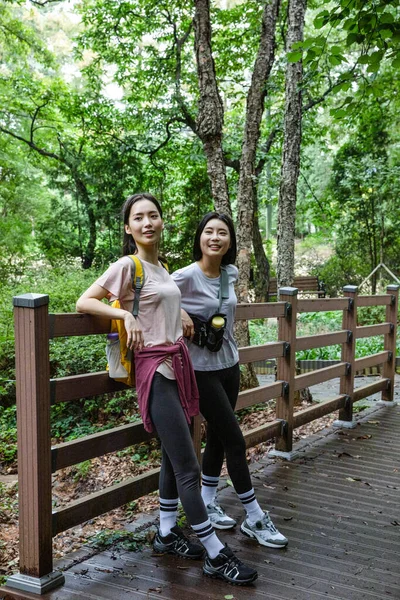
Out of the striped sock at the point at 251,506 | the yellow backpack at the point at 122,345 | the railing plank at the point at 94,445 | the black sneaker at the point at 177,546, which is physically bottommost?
the black sneaker at the point at 177,546

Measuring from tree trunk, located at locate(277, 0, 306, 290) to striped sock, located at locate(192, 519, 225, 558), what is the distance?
4.72m

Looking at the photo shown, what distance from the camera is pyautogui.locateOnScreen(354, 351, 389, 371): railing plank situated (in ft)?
22.9

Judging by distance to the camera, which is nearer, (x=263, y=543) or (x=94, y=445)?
(x=94, y=445)

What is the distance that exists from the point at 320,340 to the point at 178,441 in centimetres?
333

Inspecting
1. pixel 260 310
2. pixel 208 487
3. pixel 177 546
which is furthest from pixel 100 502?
pixel 260 310

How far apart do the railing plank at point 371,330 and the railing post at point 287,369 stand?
6.10 ft

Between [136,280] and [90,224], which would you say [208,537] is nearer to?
[136,280]

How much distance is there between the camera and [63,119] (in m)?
16.5

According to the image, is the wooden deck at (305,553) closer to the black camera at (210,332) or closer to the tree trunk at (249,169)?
the black camera at (210,332)

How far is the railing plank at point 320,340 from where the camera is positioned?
556cm

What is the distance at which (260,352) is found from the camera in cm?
490

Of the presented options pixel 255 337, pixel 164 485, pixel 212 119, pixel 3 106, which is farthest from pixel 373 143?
pixel 164 485

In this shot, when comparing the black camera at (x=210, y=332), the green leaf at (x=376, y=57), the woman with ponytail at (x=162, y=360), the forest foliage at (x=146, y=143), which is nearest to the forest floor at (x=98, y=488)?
the woman with ponytail at (x=162, y=360)

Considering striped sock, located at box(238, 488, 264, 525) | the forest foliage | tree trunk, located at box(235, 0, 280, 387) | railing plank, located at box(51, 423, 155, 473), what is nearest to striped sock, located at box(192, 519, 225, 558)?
striped sock, located at box(238, 488, 264, 525)
